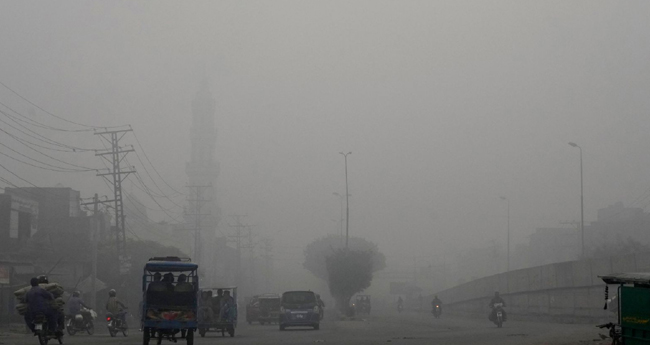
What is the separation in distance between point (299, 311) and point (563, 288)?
17.2 metres

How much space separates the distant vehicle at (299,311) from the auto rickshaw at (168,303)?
1646cm

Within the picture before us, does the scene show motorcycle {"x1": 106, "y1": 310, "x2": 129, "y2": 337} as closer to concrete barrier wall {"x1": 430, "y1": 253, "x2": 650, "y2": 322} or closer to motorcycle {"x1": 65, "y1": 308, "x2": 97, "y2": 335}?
motorcycle {"x1": 65, "y1": 308, "x2": 97, "y2": 335}

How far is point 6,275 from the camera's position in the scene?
43.5 meters

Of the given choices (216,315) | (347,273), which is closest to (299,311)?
(216,315)

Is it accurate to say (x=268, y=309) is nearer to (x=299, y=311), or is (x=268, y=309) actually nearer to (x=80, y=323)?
(x=299, y=311)

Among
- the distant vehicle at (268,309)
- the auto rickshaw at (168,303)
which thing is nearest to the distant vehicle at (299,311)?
the distant vehicle at (268,309)

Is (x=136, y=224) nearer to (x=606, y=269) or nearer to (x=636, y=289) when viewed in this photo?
(x=606, y=269)

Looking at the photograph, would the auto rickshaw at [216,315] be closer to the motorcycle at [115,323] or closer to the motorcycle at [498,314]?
the motorcycle at [115,323]

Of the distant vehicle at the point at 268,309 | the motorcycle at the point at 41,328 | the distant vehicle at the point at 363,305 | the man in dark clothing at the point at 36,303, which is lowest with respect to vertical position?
the distant vehicle at the point at 363,305

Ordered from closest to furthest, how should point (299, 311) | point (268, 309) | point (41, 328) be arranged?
point (41, 328), point (299, 311), point (268, 309)

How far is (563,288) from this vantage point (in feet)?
153

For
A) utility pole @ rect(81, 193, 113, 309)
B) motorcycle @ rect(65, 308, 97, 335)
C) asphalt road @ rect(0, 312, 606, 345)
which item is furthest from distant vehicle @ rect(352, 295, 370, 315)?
motorcycle @ rect(65, 308, 97, 335)

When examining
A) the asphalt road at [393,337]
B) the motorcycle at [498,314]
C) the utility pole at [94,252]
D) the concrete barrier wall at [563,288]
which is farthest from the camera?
the utility pole at [94,252]

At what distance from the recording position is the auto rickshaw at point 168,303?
20.9 metres
